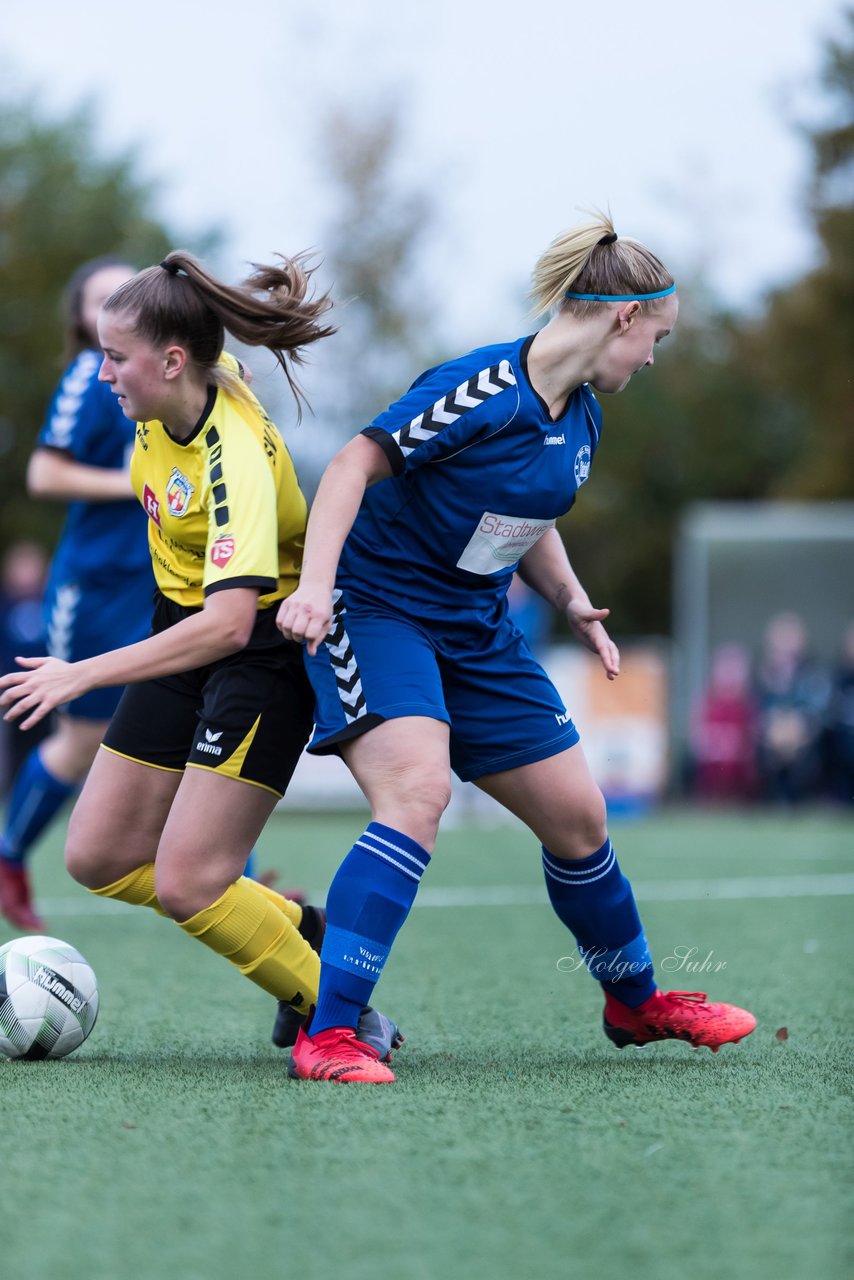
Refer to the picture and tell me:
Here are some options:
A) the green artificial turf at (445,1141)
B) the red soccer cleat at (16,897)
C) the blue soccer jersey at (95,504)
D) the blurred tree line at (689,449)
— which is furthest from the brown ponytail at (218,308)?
the blurred tree line at (689,449)

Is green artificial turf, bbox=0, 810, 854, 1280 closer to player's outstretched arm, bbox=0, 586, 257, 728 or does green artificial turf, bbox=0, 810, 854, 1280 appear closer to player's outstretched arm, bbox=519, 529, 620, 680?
player's outstretched arm, bbox=0, 586, 257, 728

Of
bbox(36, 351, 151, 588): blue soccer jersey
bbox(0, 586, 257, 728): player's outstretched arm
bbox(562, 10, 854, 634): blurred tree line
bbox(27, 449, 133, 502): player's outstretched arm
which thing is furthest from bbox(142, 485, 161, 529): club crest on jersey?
bbox(562, 10, 854, 634): blurred tree line

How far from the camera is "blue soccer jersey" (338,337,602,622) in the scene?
337 centimetres

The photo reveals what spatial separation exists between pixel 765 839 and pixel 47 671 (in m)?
8.83

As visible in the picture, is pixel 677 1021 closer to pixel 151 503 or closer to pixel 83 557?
pixel 151 503

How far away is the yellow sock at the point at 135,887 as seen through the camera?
377 centimetres

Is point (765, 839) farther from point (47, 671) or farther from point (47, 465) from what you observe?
point (47, 671)

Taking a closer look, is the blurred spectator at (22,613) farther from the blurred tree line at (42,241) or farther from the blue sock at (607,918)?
the blue sock at (607,918)

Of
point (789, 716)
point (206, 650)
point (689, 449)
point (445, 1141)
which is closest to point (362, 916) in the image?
point (206, 650)

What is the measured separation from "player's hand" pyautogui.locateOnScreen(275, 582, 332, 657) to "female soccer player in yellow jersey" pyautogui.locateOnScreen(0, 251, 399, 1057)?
0.15 meters

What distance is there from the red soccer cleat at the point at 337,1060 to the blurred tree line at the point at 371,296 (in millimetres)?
13145

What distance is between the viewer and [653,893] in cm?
775

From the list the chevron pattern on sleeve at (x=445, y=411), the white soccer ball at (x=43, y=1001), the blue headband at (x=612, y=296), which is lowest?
the white soccer ball at (x=43, y=1001)

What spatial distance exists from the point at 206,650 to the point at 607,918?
1.10 meters
